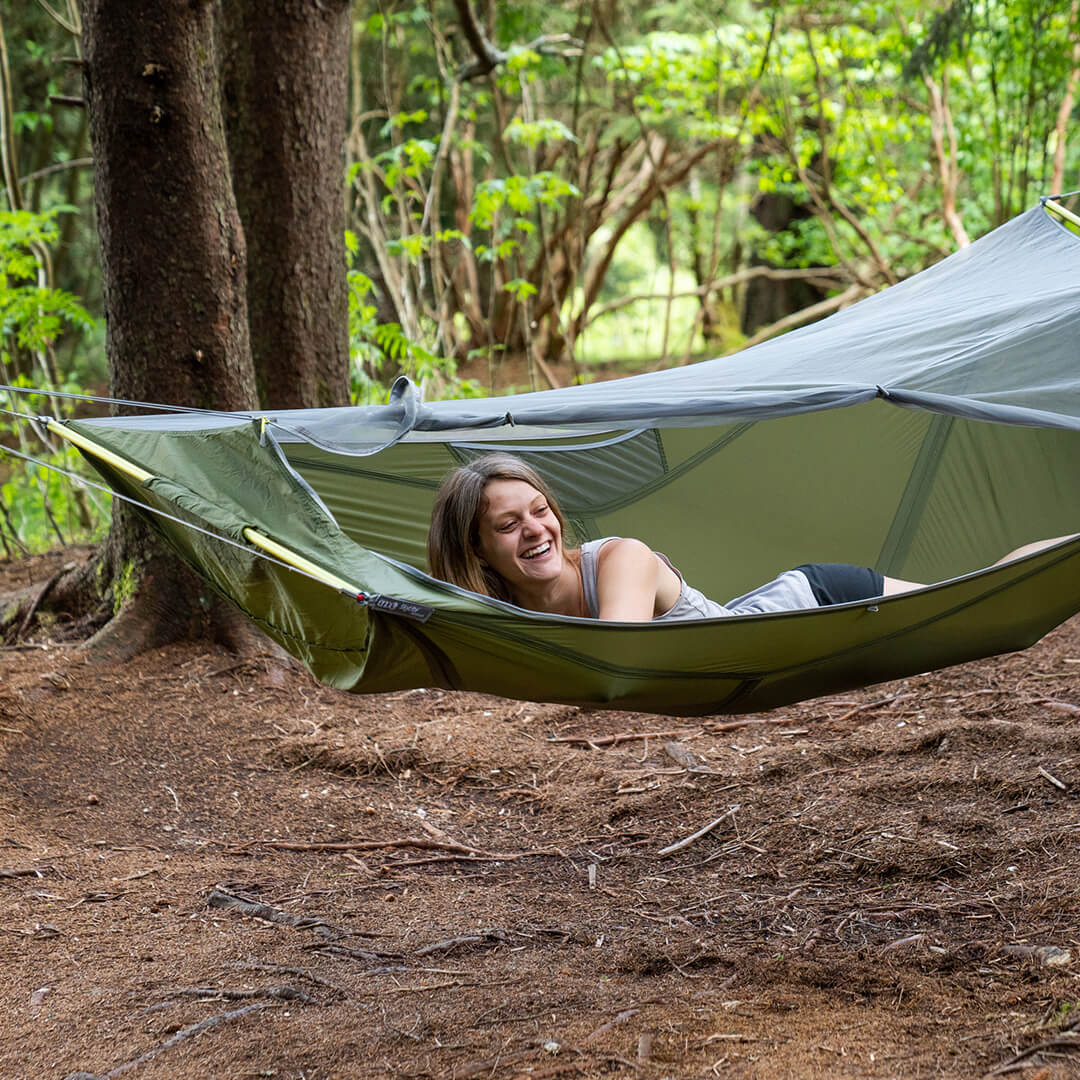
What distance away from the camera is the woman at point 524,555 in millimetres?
1878

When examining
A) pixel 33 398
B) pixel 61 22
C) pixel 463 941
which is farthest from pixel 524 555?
pixel 61 22

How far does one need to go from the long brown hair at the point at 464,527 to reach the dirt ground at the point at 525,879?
0.59 meters

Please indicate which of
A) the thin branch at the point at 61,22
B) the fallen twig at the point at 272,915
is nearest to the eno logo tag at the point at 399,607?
the fallen twig at the point at 272,915

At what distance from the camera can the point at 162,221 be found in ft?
8.80

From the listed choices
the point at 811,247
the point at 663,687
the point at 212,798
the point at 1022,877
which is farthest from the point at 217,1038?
the point at 811,247

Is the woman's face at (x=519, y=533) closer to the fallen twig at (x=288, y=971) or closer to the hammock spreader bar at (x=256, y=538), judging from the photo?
the hammock spreader bar at (x=256, y=538)

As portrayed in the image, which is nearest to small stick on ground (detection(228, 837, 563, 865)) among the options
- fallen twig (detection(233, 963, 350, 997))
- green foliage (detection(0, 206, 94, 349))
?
fallen twig (detection(233, 963, 350, 997))

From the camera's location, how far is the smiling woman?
1.88 meters

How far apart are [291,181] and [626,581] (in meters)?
1.87

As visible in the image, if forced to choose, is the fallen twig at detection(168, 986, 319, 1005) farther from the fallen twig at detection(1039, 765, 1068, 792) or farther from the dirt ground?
the fallen twig at detection(1039, 765, 1068, 792)

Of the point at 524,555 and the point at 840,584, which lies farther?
the point at 840,584

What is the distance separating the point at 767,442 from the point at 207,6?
1705 mm

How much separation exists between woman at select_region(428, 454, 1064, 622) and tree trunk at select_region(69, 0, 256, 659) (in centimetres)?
113

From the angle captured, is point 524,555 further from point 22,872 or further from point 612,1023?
point 22,872
